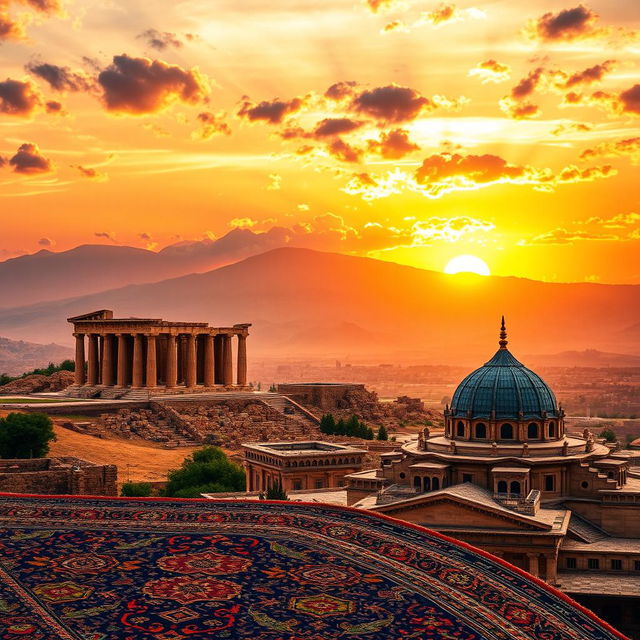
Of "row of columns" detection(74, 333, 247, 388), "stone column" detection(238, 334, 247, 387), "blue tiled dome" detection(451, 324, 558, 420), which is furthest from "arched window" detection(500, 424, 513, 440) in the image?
"stone column" detection(238, 334, 247, 387)

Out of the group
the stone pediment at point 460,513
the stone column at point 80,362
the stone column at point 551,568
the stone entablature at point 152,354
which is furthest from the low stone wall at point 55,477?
the stone column at point 80,362

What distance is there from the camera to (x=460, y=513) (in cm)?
4312

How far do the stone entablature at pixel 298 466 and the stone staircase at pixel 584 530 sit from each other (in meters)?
20.0

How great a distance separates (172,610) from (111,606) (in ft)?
→ 3.38

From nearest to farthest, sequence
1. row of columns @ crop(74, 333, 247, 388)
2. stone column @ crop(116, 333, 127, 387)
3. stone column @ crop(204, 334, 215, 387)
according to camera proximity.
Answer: row of columns @ crop(74, 333, 247, 388) → stone column @ crop(116, 333, 127, 387) → stone column @ crop(204, 334, 215, 387)

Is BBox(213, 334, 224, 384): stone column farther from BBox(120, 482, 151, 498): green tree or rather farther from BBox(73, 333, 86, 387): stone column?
BBox(120, 482, 151, 498): green tree

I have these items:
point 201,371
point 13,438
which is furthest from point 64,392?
point 13,438

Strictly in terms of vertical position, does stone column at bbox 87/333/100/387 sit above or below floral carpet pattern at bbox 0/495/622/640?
above

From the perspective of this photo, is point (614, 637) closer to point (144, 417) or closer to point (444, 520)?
point (444, 520)

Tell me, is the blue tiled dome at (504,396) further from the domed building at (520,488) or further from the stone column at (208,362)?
the stone column at (208,362)

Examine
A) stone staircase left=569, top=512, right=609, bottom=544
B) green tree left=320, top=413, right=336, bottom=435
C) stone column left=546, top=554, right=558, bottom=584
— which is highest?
green tree left=320, top=413, right=336, bottom=435

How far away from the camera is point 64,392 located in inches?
3831

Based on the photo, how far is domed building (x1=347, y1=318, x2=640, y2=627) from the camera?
42.2 meters

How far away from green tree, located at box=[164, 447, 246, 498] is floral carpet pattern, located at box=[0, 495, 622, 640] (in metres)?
34.9
